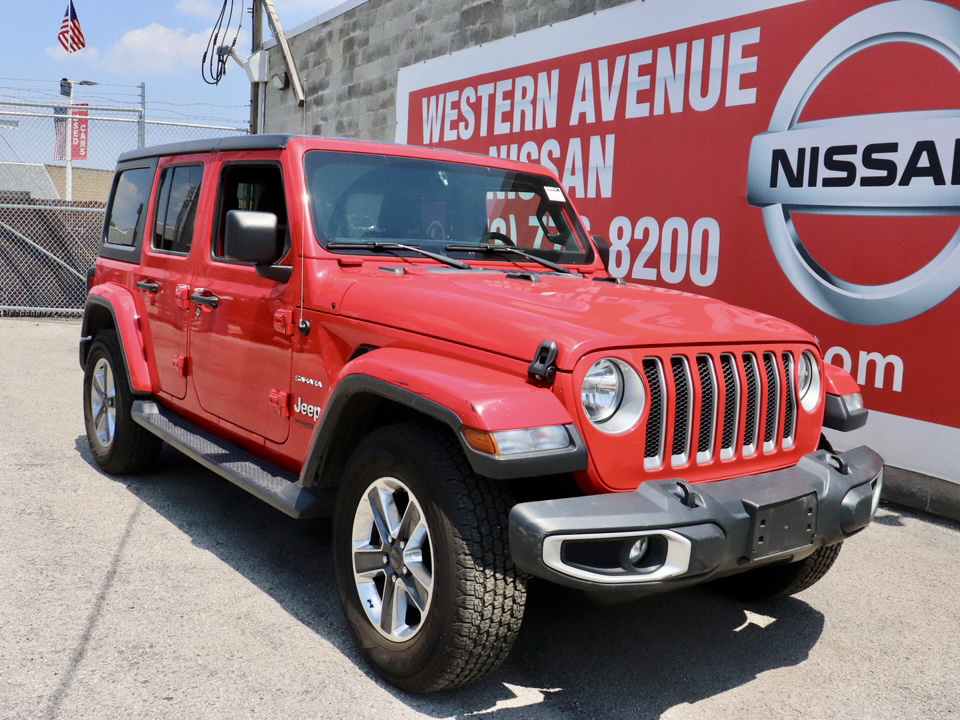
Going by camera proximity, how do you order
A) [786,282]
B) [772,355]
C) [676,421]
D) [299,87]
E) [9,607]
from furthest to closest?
1. [299,87]
2. [786,282]
3. [9,607]
4. [772,355]
5. [676,421]

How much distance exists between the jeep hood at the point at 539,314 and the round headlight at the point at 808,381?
0.35ft

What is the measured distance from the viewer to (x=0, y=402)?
7.49 metres

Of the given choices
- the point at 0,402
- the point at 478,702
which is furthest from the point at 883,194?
the point at 0,402

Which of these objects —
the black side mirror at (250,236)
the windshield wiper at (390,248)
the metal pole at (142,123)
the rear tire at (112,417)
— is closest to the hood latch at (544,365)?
the windshield wiper at (390,248)

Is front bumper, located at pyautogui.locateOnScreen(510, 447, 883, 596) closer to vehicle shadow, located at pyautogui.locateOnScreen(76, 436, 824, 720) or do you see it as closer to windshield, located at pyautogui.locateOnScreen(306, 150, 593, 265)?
vehicle shadow, located at pyautogui.locateOnScreen(76, 436, 824, 720)

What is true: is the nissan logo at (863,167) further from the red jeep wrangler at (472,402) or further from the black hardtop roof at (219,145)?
the black hardtop roof at (219,145)

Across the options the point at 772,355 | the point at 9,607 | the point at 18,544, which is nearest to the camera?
the point at 772,355

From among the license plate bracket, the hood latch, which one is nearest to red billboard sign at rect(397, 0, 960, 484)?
the license plate bracket

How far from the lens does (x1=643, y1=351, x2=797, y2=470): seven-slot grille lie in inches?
112

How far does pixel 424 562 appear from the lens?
2961 millimetres

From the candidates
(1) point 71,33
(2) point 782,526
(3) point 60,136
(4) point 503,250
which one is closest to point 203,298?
(4) point 503,250

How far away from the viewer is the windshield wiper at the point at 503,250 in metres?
4.04

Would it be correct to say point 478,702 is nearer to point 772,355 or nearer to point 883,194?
point 772,355

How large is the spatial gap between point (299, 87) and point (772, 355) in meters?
12.0
